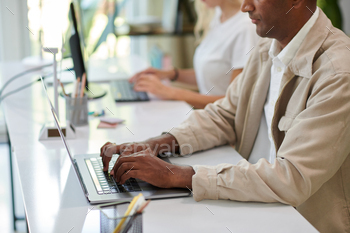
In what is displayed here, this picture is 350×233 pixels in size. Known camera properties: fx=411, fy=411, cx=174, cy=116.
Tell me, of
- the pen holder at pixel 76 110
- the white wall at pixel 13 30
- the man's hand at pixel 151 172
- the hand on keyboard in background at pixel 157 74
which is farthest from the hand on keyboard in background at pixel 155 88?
the white wall at pixel 13 30

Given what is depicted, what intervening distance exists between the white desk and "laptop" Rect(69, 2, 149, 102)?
5.7 inches

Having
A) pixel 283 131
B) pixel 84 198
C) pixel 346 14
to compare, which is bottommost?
pixel 84 198

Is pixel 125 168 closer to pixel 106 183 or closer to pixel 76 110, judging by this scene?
pixel 106 183

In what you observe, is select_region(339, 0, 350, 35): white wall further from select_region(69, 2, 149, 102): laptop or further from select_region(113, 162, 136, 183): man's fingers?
select_region(113, 162, 136, 183): man's fingers

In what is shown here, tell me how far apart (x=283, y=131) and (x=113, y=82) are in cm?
106

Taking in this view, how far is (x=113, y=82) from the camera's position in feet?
6.34

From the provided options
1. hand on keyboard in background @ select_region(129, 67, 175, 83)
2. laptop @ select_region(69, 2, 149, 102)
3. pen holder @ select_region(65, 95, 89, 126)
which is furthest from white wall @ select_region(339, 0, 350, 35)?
pen holder @ select_region(65, 95, 89, 126)

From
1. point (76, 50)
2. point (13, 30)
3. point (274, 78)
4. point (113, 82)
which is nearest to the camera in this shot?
Answer: point (274, 78)

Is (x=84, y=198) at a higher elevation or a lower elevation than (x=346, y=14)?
lower

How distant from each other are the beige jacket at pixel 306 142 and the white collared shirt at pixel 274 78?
0.07 ft

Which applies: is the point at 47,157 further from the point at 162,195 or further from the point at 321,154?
the point at 321,154

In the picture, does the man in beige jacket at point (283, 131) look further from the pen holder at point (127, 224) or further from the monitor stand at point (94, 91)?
the monitor stand at point (94, 91)

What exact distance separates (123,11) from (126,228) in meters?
3.22

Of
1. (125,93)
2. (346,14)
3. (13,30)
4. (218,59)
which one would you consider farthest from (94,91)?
(346,14)
